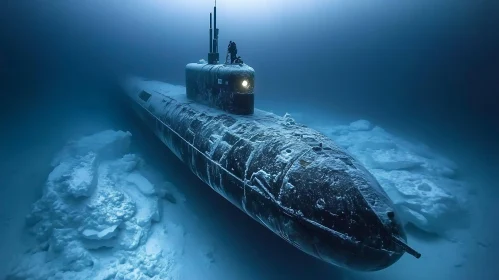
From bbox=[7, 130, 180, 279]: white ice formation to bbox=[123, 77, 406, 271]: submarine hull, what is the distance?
2.15 m

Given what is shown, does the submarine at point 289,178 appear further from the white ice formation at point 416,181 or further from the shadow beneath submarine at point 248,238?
the white ice formation at point 416,181

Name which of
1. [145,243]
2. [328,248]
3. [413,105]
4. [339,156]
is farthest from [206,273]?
[413,105]

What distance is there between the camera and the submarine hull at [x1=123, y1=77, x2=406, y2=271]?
11.9 ft

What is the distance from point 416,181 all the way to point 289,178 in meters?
7.28

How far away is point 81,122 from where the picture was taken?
1609 centimetres

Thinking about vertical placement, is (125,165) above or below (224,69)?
below

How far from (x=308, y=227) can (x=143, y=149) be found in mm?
10265

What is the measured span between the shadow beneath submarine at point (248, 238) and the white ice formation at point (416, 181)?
3817 millimetres

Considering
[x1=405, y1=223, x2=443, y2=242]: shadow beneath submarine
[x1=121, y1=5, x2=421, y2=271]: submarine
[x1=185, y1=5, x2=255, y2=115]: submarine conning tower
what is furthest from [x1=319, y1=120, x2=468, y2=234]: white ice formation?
[x1=185, y1=5, x2=255, y2=115]: submarine conning tower

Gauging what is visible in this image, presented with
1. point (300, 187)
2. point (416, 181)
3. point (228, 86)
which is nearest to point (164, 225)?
point (228, 86)

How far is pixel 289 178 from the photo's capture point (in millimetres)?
4531

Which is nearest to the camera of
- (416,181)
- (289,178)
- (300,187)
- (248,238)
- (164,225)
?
(300,187)

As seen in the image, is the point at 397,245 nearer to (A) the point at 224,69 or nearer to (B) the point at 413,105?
(A) the point at 224,69

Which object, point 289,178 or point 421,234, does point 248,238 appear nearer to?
point 289,178
